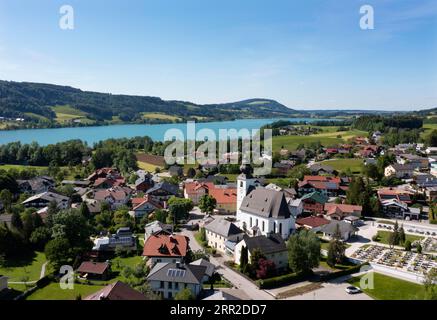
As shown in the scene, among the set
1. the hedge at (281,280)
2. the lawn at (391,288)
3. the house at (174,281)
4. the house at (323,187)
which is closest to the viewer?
the house at (174,281)

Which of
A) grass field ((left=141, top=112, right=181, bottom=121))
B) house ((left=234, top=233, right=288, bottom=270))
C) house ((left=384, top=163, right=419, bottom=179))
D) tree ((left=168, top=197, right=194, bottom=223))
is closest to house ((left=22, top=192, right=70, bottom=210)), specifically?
tree ((left=168, top=197, right=194, bottom=223))

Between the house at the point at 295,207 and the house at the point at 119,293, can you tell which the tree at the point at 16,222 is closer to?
the house at the point at 119,293

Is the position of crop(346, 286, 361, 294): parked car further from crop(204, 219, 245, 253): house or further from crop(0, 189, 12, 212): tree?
crop(0, 189, 12, 212): tree

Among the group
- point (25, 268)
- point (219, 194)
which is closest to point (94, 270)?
point (25, 268)

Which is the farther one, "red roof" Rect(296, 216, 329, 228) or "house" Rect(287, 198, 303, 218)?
"house" Rect(287, 198, 303, 218)

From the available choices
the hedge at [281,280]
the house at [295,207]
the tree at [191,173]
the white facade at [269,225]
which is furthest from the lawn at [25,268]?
the tree at [191,173]
